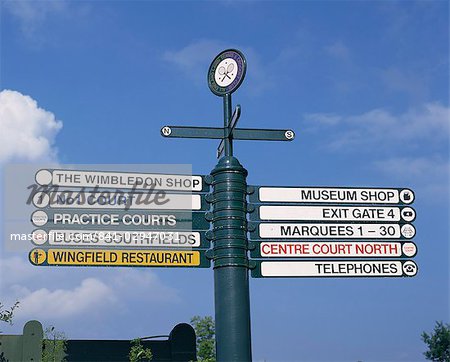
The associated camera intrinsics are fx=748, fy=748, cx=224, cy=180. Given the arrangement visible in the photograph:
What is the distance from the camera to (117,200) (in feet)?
42.5

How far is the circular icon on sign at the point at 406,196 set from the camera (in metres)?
14.0

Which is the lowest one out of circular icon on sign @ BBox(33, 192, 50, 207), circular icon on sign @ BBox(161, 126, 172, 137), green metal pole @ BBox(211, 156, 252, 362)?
green metal pole @ BBox(211, 156, 252, 362)

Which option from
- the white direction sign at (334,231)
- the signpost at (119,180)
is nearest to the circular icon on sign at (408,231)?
the white direction sign at (334,231)

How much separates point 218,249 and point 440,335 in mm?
58821

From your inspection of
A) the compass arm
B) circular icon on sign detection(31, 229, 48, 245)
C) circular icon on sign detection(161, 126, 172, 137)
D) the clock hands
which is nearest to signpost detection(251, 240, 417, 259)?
the compass arm

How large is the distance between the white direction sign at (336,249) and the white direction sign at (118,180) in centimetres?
170

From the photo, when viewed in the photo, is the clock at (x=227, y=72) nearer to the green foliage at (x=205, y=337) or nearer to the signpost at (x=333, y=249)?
the signpost at (x=333, y=249)

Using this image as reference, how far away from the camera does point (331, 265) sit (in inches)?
522

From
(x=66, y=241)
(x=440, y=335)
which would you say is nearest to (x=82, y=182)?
(x=66, y=241)

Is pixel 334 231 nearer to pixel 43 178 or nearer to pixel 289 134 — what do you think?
pixel 289 134

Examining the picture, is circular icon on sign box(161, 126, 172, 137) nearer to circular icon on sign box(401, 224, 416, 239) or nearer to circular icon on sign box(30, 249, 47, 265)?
circular icon on sign box(30, 249, 47, 265)

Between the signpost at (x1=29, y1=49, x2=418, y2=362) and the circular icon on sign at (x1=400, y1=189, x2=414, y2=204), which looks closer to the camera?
the signpost at (x1=29, y1=49, x2=418, y2=362)

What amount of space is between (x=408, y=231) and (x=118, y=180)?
540 centimetres

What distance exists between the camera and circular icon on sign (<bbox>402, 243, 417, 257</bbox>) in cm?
1374
